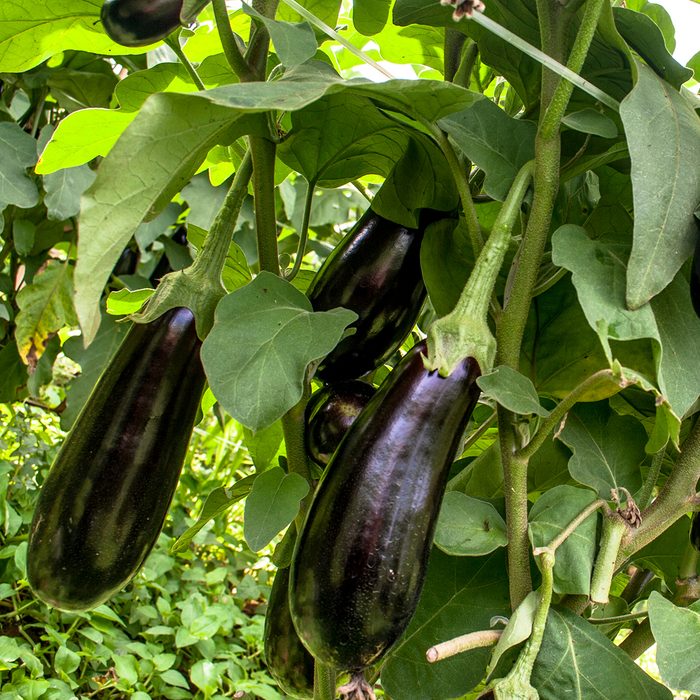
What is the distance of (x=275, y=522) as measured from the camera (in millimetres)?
488

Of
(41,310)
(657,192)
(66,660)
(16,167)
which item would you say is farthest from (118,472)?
(41,310)

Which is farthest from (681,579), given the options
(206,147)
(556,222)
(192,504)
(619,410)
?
(192,504)

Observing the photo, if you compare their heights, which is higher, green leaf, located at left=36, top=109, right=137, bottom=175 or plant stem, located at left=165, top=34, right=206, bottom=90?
plant stem, located at left=165, top=34, right=206, bottom=90

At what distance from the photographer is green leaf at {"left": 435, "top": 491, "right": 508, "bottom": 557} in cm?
46

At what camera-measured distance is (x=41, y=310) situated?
4.75ft

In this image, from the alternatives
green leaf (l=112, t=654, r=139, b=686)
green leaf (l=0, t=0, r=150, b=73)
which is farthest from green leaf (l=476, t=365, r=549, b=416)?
green leaf (l=112, t=654, r=139, b=686)

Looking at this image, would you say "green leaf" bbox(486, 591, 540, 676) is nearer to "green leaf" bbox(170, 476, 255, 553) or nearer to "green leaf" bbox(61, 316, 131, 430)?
"green leaf" bbox(170, 476, 255, 553)

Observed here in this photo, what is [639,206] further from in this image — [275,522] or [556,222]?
[275,522]

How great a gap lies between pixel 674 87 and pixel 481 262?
156 millimetres

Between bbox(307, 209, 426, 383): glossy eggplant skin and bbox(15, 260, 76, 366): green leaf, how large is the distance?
38.8 inches

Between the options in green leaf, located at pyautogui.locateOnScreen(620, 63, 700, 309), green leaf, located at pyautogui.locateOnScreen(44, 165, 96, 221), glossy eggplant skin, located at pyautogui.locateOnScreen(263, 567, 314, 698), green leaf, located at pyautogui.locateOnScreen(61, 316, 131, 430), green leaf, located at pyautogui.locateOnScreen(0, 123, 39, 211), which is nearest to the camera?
green leaf, located at pyautogui.locateOnScreen(620, 63, 700, 309)

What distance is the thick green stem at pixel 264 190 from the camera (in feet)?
1.70

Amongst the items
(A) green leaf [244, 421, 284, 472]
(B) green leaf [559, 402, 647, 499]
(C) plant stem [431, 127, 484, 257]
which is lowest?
(A) green leaf [244, 421, 284, 472]

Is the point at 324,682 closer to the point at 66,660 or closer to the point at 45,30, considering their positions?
the point at 45,30
